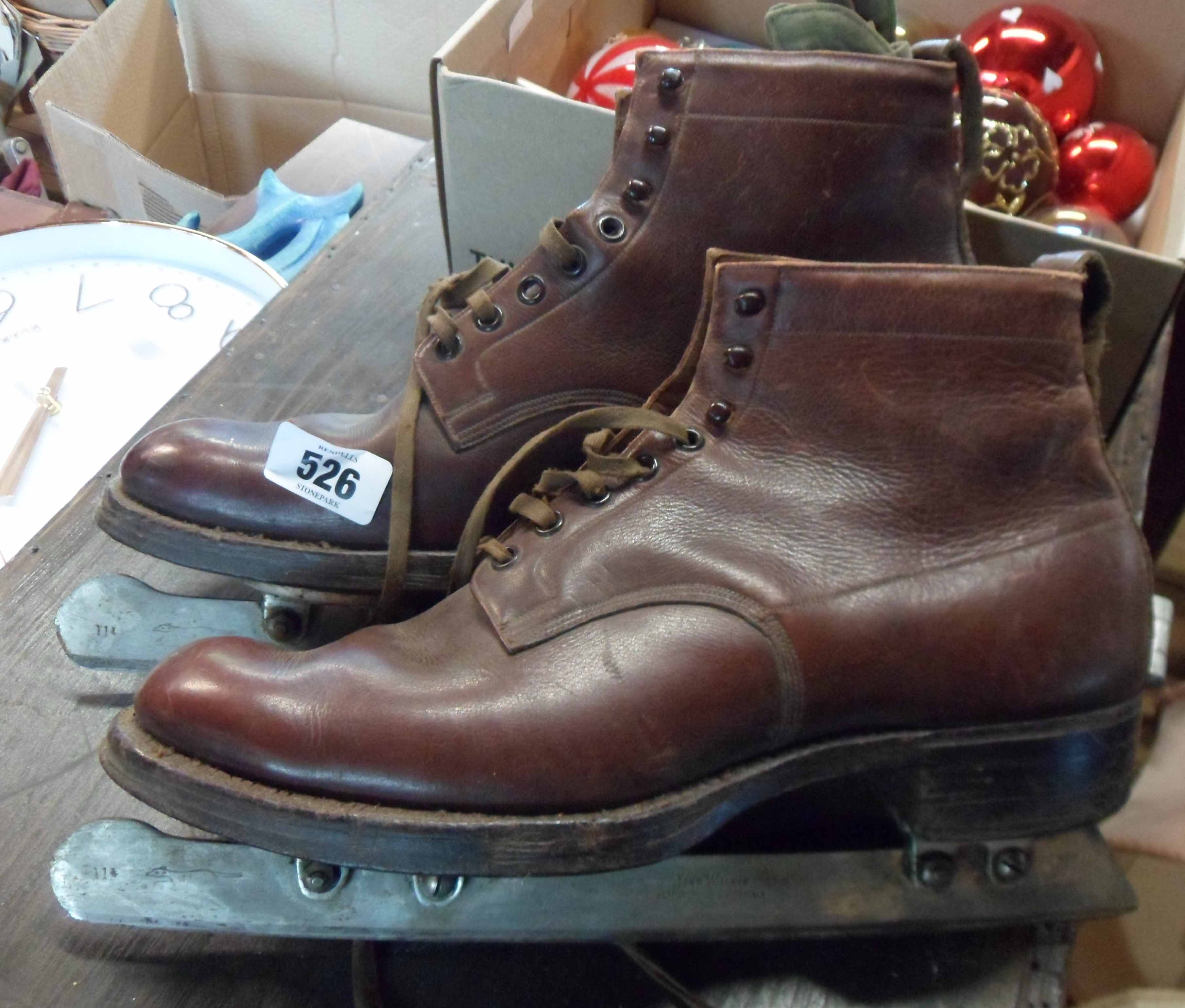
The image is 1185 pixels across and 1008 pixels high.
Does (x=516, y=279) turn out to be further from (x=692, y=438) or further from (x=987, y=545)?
(x=987, y=545)

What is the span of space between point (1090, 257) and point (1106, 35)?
27.8 inches

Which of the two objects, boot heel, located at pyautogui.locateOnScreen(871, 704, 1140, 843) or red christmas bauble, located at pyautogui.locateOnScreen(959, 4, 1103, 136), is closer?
boot heel, located at pyautogui.locateOnScreen(871, 704, 1140, 843)

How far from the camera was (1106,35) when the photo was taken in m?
0.99

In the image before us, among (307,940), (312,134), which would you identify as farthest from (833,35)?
(312,134)

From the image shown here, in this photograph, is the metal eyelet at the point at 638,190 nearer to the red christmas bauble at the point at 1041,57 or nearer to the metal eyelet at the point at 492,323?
the metal eyelet at the point at 492,323

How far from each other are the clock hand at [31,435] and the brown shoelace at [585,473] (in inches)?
21.5

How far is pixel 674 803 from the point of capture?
19.1 inches

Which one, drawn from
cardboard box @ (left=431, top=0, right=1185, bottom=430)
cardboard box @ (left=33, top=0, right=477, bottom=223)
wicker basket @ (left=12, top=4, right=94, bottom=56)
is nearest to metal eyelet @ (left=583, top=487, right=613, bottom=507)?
cardboard box @ (left=431, top=0, right=1185, bottom=430)

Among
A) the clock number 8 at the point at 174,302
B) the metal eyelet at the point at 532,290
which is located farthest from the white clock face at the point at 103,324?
the metal eyelet at the point at 532,290

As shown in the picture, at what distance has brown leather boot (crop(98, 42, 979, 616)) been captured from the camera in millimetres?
554

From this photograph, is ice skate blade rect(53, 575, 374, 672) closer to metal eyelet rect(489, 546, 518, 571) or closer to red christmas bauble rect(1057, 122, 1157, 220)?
metal eyelet rect(489, 546, 518, 571)

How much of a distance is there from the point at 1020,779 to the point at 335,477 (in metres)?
0.44

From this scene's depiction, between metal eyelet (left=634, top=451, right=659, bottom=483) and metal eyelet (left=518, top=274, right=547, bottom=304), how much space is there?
0.57 feet

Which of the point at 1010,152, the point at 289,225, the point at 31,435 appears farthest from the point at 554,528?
the point at 289,225
